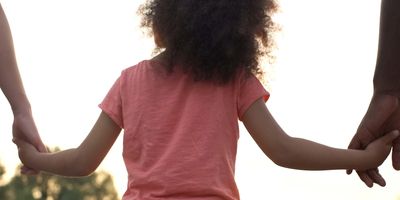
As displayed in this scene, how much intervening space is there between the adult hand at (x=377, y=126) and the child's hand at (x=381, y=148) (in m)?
0.16

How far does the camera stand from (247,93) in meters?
3.82

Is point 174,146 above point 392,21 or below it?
below

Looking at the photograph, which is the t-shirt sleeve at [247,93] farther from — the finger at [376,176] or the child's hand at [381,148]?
the finger at [376,176]

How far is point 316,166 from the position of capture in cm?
399

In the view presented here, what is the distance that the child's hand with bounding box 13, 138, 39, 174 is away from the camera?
14.1 feet

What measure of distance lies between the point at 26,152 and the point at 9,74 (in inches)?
15.9

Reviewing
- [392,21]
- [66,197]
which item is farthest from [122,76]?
[66,197]

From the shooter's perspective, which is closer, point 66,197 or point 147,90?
point 147,90

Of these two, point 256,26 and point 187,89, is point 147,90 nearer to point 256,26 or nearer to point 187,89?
point 187,89

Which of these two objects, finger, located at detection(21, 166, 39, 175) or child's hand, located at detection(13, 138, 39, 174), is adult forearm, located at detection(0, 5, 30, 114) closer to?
child's hand, located at detection(13, 138, 39, 174)

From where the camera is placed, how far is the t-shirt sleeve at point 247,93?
3814 mm

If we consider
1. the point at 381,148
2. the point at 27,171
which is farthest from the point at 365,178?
the point at 27,171

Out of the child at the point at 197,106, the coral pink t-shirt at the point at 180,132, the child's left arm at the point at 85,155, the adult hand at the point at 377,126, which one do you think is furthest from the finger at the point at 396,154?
the child's left arm at the point at 85,155

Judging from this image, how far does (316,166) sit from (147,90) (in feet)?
2.24
